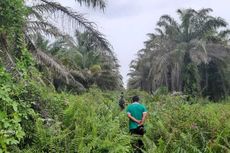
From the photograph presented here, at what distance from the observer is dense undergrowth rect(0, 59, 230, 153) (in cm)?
674

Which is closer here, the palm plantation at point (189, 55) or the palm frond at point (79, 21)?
the palm frond at point (79, 21)

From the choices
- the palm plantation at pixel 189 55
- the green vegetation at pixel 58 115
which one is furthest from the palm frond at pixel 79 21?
the palm plantation at pixel 189 55

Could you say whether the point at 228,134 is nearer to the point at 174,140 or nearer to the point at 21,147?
the point at 174,140

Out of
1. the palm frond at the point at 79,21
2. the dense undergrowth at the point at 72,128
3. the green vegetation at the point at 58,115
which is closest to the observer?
the dense undergrowth at the point at 72,128

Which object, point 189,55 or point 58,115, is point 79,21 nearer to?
point 58,115

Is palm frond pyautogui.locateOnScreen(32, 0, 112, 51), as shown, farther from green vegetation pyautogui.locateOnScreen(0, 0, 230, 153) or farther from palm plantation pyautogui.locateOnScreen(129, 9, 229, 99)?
palm plantation pyautogui.locateOnScreen(129, 9, 229, 99)

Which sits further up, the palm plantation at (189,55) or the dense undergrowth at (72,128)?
the palm plantation at (189,55)

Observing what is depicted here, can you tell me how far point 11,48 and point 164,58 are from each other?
63.2ft

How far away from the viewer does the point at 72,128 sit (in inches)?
343

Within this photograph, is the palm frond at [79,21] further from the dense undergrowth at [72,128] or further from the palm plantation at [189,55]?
the palm plantation at [189,55]

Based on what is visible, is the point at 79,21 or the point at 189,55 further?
the point at 189,55

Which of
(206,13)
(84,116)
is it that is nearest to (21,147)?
(84,116)

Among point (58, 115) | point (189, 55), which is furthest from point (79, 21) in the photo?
point (189, 55)

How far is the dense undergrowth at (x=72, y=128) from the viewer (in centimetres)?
674
